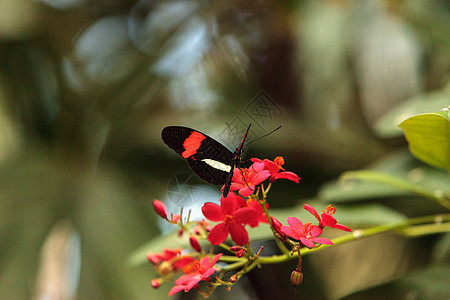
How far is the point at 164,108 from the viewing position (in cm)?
137

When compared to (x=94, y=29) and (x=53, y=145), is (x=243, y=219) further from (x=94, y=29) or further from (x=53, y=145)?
(x=94, y=29)

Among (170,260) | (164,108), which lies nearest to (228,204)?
(170,260)

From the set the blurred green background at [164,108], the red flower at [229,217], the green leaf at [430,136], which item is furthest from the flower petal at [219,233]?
the blurred green background at [164,108]

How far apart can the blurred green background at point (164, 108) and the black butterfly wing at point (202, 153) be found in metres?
0.54

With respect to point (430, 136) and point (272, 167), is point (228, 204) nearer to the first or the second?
point (272, 167)

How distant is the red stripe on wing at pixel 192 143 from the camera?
11.1 inches

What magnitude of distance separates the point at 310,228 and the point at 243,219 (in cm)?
5

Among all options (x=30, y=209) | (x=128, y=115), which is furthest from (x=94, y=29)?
(x=30, y=209)

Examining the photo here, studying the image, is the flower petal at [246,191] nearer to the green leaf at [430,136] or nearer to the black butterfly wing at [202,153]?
the black butterfly wing at [202,153]

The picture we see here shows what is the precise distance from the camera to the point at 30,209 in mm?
1005

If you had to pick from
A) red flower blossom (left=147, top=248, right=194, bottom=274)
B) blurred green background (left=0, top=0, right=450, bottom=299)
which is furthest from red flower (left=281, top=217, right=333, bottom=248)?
blurred green background (left=0, top=0, right=450, bottom=299)

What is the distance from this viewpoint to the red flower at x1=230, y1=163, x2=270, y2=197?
0.92 ft

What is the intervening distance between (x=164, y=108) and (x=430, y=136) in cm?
107

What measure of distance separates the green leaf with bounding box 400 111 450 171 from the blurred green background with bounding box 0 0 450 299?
1.11 feet
